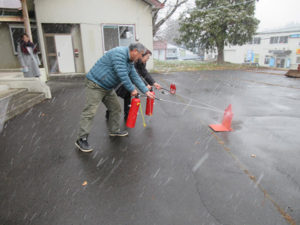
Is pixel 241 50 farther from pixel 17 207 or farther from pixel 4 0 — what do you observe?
pixel 17 207

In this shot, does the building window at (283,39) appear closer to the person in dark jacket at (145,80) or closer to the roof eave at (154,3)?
the roof eave at (154,3)

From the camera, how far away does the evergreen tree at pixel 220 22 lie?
1892 cm

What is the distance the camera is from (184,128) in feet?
15.7

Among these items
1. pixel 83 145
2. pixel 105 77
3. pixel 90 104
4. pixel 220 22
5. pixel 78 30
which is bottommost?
pixel 83 145

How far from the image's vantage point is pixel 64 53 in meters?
13.6

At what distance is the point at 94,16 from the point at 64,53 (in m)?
2.90

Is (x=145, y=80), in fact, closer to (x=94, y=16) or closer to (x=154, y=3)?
(x=94, y=16)

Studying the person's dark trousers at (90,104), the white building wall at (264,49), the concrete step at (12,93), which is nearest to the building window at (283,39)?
the white building wall at (264,49)

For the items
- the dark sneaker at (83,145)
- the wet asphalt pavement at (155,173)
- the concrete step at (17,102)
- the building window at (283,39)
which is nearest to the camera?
the wet asphalt pavement at (155,173)

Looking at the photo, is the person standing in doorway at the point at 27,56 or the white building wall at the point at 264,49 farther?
the white building wall at the point at 264,49

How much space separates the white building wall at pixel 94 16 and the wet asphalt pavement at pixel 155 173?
353 inches

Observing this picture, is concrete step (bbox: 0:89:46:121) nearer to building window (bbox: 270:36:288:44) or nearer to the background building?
the background building

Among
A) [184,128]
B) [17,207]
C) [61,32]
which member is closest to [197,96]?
[184,128]

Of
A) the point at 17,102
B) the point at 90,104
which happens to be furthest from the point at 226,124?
the point at 17,102
